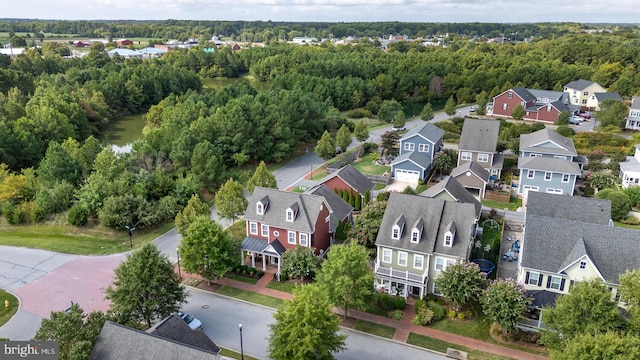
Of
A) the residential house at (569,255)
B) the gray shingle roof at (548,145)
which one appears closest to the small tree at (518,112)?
the gray shingle roof at (548,145)

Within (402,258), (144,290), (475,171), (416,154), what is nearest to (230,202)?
(144,290)

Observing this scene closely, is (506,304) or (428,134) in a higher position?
(428,134)

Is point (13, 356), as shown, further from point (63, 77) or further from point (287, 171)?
point (63, 77)

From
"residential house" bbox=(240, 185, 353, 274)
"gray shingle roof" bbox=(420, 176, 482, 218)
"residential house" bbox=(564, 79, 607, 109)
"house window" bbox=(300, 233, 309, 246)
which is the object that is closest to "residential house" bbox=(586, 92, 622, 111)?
"residential house" bbox=(564, 79, 607, 109)

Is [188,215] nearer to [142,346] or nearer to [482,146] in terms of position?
[142,346]

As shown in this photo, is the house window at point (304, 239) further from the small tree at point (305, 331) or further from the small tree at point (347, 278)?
the small tree at point (305, 331)

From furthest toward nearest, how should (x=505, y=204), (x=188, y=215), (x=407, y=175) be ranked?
(x=407, y=175)
(x=505, y=204)
(x=188, y=215)
